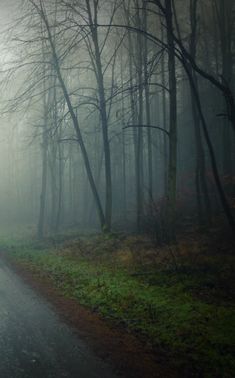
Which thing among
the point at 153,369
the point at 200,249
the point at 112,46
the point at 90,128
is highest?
the point at 112,46

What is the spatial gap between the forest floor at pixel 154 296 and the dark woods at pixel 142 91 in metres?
1.44

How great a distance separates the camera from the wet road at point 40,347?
5.54 m

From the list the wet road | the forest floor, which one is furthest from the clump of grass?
the wet road

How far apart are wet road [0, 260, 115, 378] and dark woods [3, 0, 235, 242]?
6290 mm

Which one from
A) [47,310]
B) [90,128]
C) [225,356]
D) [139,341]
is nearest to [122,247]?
[47,310]

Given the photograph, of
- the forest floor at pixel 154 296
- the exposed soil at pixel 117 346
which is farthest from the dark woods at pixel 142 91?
Result: the exposed soil at pixel 117 346

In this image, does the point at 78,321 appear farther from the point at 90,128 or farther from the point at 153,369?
the point at 90,128

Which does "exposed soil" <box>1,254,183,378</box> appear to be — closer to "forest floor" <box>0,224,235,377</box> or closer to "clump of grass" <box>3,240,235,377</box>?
"forest floor" <box>0,224,235,377</box>

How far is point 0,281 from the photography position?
460 inches

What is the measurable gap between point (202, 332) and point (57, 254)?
9762 millimetres

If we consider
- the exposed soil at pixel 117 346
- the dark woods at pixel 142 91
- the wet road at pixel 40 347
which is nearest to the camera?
the wet road at pixel 40 347

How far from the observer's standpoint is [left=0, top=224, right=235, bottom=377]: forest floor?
615 centimetres

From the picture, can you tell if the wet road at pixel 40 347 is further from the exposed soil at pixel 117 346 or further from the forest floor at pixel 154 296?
the forest floor at pixel 154 296

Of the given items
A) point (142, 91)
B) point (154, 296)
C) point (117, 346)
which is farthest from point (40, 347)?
point (142, 91)
